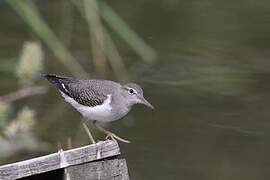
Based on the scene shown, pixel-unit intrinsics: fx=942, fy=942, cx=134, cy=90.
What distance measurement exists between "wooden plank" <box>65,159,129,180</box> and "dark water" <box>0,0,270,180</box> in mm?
3343

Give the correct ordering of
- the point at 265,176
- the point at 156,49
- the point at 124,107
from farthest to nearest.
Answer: the point at 156,49 → the point at 265,176 → the point at 124,107

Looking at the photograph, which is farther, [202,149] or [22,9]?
[202,149]

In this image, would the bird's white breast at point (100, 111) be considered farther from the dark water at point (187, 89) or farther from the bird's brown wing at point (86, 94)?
the dark water at point (187, 89)

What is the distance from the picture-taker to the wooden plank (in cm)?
342

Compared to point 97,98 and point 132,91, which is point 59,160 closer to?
point 97,98

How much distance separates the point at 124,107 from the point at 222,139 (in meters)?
2.11

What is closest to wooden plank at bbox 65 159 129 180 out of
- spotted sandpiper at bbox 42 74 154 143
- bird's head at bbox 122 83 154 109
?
spotted sandpiper at bbox 42 74 154 143

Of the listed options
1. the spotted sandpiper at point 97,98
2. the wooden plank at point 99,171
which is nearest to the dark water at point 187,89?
the spotted sandpiper at point 97,98

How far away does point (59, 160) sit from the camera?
3379 millimetres

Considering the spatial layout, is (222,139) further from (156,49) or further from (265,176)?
(156,49)

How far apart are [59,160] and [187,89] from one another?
4.95 m

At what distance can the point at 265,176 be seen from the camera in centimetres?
703

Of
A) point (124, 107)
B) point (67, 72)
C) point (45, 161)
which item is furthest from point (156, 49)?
point (45, 161)

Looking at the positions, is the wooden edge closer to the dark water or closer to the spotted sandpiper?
the spotted sandpiper
